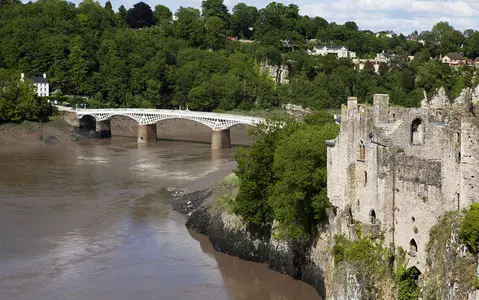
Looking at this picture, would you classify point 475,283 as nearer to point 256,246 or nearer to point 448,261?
point 448,261

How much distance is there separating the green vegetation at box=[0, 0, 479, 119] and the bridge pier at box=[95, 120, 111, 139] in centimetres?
829

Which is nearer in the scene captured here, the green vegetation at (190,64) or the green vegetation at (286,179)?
the green vegetation at (286,179)

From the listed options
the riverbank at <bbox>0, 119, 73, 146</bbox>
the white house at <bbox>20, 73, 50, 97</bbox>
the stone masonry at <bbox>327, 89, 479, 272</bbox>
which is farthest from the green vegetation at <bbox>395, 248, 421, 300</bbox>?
the white house at <bbox>20, 73, 50, 97</bbox>

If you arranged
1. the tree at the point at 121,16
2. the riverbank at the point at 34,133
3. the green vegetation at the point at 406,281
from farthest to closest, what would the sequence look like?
the tree at the point at 121,16 < the riverbank at the point at 34,133 < the green vegetation at the point at 406,281

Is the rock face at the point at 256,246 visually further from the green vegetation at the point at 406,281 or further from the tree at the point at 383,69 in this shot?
the tree at the point at 383,69

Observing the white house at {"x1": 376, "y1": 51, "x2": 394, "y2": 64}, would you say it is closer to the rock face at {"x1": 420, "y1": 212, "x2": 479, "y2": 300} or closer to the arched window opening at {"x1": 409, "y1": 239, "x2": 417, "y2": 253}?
the arched window opening at {"x1": 409, "y1": 239, "x2": 417, "y2": 253}

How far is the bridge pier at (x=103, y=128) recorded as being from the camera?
341ft

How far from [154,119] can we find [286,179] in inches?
2459

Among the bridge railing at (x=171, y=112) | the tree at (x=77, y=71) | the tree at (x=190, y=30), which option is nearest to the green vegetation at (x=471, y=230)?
the bridge railing at (x=171, y=112)

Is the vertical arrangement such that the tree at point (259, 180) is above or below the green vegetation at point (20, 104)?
below

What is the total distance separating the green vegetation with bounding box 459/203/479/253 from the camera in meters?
25.2

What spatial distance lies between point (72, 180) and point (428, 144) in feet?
147

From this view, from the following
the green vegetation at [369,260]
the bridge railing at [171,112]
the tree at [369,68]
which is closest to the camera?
the green vegetation at [369,260]

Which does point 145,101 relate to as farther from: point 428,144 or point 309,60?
point 428,144
